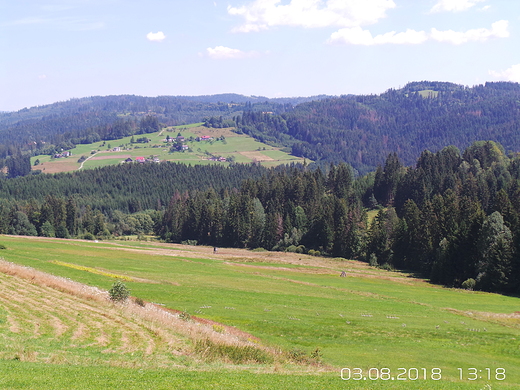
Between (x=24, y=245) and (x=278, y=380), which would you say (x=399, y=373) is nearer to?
(x=278, y=380)

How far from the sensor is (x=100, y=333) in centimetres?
3158

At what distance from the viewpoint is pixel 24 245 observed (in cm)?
7812

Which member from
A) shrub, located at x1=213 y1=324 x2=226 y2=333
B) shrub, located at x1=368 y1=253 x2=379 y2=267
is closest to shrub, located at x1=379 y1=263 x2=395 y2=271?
shrub, located at x1=368 y1=253 x2=379 y2=267

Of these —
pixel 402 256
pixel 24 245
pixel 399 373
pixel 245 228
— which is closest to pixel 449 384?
pixel 399 373

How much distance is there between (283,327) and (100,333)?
1594cm

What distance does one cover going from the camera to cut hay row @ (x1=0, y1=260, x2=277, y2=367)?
26.9 m

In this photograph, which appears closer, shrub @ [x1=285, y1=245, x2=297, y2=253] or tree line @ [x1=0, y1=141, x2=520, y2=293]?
tree line @ [x1=0, y1=141, x2=520, y2=293]

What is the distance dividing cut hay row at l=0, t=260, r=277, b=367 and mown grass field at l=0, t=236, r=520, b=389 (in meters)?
0.19

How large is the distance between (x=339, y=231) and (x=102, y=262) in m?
67.2

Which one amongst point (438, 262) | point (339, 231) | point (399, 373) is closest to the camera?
point (399, 373)
